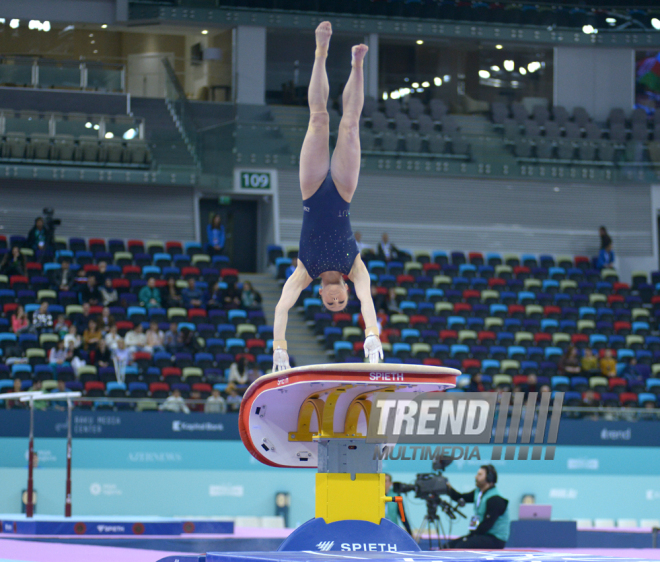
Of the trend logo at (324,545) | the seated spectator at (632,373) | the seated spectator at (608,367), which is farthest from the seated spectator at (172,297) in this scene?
the trend logo at (324,545)

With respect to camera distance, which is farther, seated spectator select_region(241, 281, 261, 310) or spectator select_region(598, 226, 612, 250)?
spectator select_region(598, 226, 612, 250)

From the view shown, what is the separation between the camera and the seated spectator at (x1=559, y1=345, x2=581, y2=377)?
1681 cm

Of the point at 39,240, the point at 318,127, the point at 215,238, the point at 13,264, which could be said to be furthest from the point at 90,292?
the point at 318,127

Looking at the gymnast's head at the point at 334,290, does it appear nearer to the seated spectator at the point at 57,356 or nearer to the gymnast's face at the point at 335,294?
the gymnast's face at the point at 335,294

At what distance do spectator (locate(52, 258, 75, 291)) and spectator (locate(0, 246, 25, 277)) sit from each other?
2.43 ft

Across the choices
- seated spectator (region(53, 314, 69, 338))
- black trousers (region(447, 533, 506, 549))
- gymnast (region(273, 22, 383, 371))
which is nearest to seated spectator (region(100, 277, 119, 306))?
seated spectator (region(53, 314, 69, 338))

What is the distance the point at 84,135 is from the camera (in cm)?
1875

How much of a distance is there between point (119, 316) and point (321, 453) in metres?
10.2

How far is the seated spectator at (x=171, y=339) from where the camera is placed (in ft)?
50.4

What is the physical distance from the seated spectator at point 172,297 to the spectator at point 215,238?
2540 mm

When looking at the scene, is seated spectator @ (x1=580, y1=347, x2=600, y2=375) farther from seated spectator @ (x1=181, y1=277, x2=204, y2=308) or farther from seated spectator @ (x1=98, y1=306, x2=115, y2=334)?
seated spectator @ (x1=98, y1=306, x2=115, y2=334)

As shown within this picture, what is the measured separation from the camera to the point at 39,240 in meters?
17.3

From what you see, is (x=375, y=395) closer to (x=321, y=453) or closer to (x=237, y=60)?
(x=321, y=453)

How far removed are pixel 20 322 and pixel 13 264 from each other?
198 centimetres
